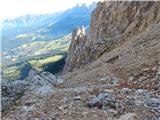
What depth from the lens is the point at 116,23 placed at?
81438 millimetres

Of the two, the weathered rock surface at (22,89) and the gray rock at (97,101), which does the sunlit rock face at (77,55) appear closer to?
the weathered rock surface at (22,89)

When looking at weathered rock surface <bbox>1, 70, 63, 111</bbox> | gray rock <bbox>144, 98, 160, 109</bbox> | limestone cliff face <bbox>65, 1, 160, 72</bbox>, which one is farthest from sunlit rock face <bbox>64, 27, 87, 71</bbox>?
gray rock <bbox>144, 98, 160, 109</bbox>

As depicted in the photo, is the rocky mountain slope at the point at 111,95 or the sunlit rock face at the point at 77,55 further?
the sunlit rock face at the point at 77,55

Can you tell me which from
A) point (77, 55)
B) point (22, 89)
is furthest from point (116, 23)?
point (22, 89)

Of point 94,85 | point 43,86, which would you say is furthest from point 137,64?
point 43,86

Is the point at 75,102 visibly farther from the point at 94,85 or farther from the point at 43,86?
the point at 43,86

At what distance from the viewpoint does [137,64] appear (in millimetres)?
31297

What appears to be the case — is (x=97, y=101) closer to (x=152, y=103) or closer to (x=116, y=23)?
(x=152, y=103)

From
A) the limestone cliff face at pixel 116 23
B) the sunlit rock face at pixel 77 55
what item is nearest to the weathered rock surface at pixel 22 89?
the limestone cliff face at pixel 116 23

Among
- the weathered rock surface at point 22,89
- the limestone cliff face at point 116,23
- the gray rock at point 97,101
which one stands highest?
the limestone cliff face at point 116,23

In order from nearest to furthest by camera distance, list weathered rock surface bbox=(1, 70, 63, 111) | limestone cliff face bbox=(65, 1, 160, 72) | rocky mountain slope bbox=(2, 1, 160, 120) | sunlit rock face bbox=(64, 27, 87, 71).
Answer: rocky mountain slope bbox=(2, 1, 160, 120) < weathered rock surface bbox=(1, 70, 63, 111) < limestone cliff face bbox=(65, 1, 160, 72) < sunlit rock face bbox=(64, 27, 87, 71)

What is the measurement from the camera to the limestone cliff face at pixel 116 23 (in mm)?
61275

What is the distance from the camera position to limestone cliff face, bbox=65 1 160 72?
61.3 meters

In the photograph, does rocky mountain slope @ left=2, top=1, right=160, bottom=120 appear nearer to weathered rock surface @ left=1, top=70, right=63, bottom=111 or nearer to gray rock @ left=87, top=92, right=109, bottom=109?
gray rock @ left=87, top=92, right=109, bottom=109
